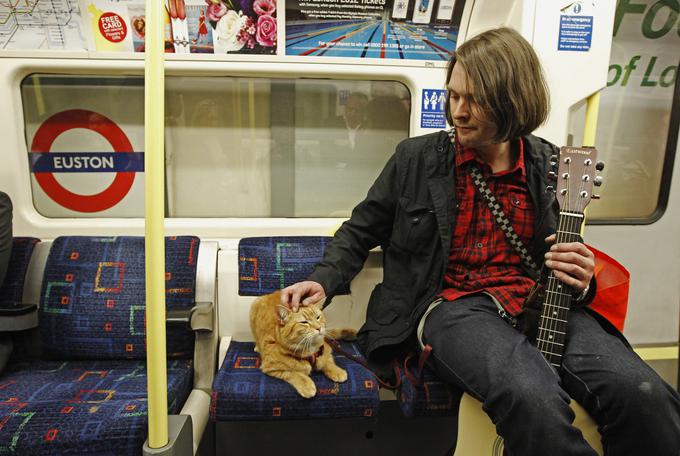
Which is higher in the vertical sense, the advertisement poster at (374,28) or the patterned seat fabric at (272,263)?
the advertisement poster at (374,28)

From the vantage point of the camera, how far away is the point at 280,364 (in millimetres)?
1544

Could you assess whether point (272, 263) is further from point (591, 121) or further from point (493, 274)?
point (591, 121)

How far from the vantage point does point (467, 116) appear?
142 cm

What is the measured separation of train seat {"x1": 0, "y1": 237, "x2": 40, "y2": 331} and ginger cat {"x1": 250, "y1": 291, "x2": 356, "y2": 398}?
100 cm

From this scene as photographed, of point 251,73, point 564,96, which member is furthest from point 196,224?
point 564,96

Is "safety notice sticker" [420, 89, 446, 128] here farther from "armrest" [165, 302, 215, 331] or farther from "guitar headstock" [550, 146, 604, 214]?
"armrest" [165, 302, 215, 331]

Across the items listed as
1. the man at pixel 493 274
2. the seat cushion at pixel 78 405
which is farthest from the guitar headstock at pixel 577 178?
the seat cushion at pixel 78 405

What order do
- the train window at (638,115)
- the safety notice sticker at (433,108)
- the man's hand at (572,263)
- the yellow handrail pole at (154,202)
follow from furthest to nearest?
the train window at (638,115) < the safety notice sticker at (433,108) < the man's hand at (572,263) < the yellow handrail pole at (154,202)

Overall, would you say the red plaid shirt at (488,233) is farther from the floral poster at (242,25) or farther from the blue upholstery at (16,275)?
the blue upholstery at (16,275)

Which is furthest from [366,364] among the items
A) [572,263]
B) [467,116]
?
[467,116]

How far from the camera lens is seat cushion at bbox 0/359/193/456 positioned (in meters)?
1.25

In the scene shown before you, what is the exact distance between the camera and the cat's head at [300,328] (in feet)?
4.88

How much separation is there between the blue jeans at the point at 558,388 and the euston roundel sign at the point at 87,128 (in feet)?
6.11

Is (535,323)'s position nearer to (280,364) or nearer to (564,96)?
(280,364)
